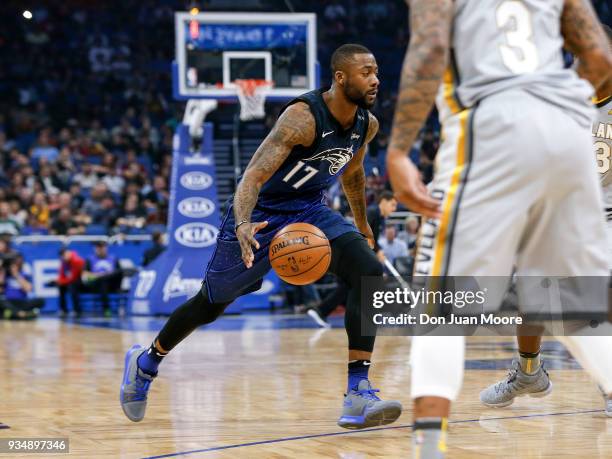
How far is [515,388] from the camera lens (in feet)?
19.6

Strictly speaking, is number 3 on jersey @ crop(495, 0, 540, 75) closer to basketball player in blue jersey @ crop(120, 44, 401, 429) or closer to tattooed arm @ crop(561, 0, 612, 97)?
tattooed arm @ crop(561, 0, 612, 97)

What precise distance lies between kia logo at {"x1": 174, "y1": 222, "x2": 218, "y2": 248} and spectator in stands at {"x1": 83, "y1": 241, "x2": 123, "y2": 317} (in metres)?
2.44

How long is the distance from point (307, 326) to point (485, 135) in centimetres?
1094

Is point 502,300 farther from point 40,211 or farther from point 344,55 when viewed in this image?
point 40,211

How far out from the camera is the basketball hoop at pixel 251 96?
15562mm

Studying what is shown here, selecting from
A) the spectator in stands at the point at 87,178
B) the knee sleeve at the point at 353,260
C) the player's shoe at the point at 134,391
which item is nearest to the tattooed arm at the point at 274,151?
the knee sleeve at the point at 353,260

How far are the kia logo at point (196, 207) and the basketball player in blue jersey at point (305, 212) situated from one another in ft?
34.0

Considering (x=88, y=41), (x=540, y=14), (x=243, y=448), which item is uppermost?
(x=88, y=41)

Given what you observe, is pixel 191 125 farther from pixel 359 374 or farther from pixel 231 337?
pixel 359 374

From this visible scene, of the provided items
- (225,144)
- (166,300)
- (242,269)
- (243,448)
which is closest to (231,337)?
(166,300)

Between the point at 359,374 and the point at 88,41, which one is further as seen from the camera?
the point at 88,41

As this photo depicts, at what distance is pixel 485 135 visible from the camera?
3.24 metres

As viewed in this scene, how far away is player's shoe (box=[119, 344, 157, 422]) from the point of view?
577 cm

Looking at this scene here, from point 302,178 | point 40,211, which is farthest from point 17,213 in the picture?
point 302,178
